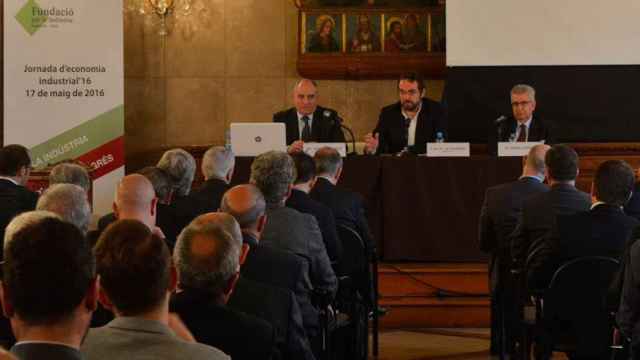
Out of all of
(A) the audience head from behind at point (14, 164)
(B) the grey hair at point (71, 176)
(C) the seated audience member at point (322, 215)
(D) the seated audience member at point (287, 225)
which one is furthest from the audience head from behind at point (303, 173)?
(A) the audience head from behind at point (14, 164)

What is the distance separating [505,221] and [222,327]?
12.7ft

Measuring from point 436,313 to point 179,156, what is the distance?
9.67 ft

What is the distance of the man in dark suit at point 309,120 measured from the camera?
9672 mm

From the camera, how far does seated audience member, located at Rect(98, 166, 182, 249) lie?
220 inches

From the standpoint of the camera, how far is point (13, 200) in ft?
20.0

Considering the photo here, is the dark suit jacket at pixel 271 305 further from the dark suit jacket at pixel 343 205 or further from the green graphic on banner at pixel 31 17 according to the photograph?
the green graphic on banner at pixel 31 17

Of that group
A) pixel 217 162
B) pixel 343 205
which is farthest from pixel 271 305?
pixel 343 205

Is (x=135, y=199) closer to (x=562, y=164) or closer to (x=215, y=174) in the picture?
(x=215, y=174)

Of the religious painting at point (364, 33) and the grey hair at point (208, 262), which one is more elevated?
the religious painting at point (364, 33)

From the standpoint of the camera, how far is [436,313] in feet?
27.9

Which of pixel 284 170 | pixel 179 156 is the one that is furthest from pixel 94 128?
pixel 284 170

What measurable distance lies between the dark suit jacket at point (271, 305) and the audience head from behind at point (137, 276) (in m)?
1.22

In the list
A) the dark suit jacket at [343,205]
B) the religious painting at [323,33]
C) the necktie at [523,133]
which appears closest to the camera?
the dark suit jacket at [343,205]

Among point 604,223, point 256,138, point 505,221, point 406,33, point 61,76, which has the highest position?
point 406,33
